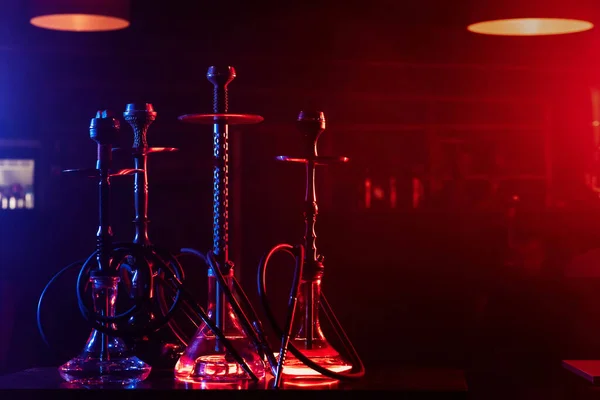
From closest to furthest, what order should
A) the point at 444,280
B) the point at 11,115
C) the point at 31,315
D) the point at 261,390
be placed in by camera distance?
the point at 261,390, the point at 31,315, the point at 444,280, the point at 11,115

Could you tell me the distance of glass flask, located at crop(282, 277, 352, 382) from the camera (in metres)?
1.09

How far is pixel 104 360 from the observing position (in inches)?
42.3

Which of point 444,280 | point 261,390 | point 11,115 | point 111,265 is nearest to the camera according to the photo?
point 261,390

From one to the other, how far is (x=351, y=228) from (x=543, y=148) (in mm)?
1540

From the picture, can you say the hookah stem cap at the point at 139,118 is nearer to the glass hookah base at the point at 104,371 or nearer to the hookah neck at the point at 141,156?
the hookah neck at the point at 141,156

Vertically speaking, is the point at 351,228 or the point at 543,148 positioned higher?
the point at 543,148

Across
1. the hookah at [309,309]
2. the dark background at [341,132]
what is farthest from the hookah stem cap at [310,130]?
the dark background at [341,132]

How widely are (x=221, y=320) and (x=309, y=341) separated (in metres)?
0.12

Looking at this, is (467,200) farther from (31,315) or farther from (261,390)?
(261,390)

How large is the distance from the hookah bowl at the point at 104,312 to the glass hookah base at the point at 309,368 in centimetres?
18

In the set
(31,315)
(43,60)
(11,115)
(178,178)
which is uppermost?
(43,60)

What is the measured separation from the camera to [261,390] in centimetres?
98

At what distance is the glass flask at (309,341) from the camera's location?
3.57 feet

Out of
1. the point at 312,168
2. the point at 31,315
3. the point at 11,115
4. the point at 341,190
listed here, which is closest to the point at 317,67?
the point at 341,190
